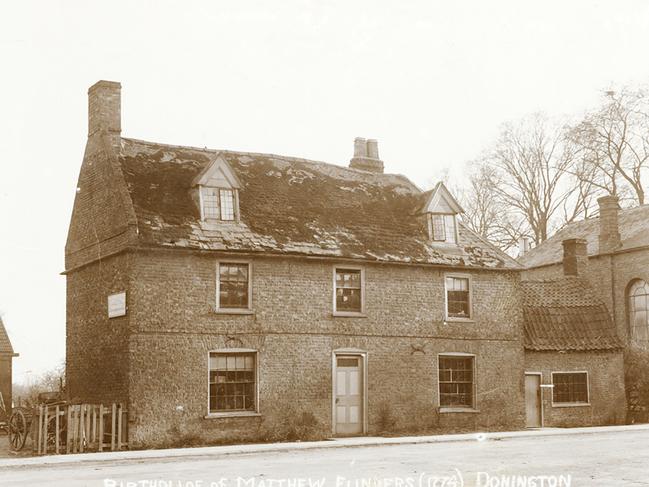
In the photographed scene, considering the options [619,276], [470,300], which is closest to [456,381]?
[470,300]

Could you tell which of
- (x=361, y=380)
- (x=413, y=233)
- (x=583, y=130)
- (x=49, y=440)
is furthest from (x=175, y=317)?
(x=583, y=130)

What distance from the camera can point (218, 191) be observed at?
27.7 meters

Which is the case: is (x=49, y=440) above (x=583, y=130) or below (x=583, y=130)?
below

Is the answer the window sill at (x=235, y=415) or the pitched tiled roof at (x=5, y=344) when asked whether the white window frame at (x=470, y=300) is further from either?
the pitched tiled roof at (x=5, y=344)

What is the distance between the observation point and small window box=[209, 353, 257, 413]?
26.1 m

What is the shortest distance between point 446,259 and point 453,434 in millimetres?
5759

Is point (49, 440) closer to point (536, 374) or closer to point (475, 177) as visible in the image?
point (536, 374)

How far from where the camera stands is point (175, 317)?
2559 cm

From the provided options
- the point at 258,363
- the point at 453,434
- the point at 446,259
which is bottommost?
the point at 453,434

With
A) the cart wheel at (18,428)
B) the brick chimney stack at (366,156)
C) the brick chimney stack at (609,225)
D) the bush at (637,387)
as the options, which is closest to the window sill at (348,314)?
the brick chimney stack at (366,156)

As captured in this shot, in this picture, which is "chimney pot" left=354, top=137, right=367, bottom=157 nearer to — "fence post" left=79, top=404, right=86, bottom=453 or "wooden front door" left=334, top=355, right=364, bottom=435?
"wooden front door" left=334, top=355, right=364, bottom=435

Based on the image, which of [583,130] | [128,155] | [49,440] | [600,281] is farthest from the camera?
[583,130]

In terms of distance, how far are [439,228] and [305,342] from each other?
6.87 meters

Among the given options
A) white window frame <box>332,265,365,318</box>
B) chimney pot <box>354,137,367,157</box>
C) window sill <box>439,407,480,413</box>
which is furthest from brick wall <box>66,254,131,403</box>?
chimney pot <box>354,137,367,157</box>
